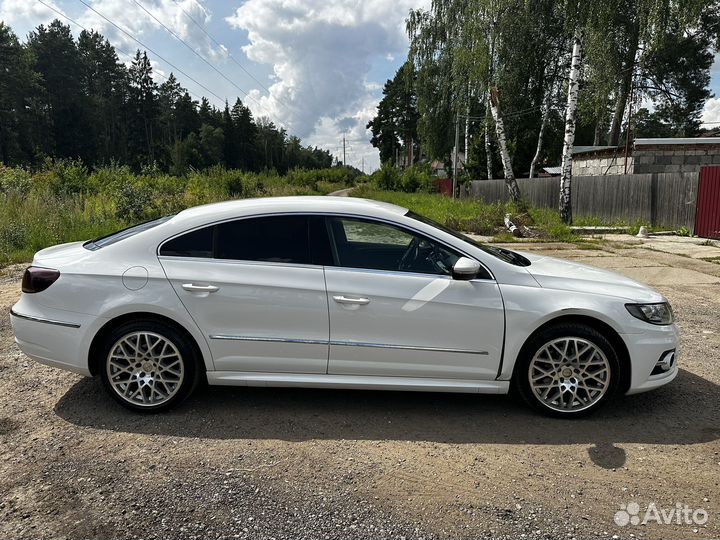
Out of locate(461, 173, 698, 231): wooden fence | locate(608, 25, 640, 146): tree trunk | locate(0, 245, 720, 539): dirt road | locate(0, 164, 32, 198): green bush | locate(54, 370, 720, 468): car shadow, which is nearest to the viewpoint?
locate(0, 245, 720, 539): dirt road

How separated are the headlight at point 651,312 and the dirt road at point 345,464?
2.42 feet

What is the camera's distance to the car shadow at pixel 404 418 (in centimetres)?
339

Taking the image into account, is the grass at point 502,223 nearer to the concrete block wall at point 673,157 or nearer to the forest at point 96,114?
the concrete block wall at point 673,157

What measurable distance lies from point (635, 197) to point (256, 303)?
19.7 metres

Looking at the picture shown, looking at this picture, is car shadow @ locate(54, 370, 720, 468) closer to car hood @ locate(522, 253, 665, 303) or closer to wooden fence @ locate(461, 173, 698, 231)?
car hood @ locate(522, 253, 665, 303)

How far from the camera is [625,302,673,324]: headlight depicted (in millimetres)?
3549

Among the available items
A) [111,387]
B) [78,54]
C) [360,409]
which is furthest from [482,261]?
[78,54]

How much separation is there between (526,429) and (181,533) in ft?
7.61

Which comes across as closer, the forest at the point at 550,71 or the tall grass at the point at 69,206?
the tall grass at the point at 69,206

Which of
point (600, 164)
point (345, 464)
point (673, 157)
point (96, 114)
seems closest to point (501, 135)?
point (600, 164)

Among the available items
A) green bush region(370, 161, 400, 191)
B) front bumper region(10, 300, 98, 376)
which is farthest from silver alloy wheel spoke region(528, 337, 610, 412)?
green bush region(370, 161, 400, 191)

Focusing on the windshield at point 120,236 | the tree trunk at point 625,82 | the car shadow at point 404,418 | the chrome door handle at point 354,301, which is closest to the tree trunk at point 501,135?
the tree trunk at point 625,82

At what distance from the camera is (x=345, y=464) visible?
3059mm

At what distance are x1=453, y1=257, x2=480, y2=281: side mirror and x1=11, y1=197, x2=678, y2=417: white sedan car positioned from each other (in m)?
0.01
